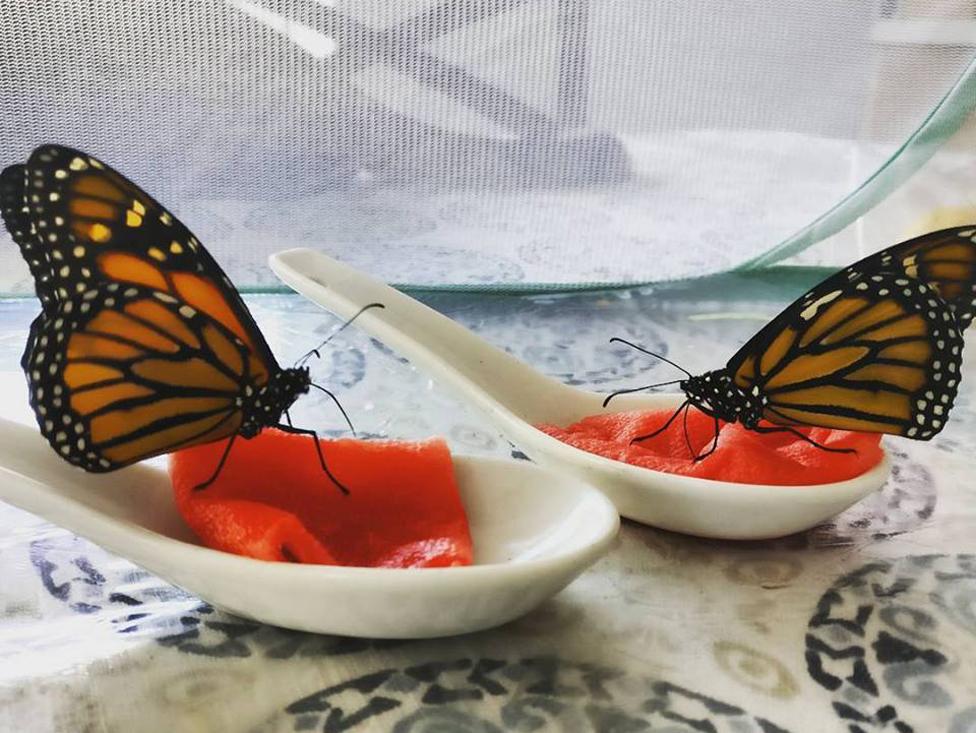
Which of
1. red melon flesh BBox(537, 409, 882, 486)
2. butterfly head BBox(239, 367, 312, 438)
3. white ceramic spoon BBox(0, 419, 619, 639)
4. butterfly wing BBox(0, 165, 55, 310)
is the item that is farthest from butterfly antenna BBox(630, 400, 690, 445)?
butterfly wing BBox(0, 165, 55, 310)

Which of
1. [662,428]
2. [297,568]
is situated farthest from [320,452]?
[662,428]

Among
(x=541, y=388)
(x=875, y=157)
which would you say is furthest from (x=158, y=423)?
(x=875, y=157)

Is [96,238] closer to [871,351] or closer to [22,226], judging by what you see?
[22,226]

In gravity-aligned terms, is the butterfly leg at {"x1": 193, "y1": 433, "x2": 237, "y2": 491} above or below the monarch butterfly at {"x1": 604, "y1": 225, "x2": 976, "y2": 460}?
below

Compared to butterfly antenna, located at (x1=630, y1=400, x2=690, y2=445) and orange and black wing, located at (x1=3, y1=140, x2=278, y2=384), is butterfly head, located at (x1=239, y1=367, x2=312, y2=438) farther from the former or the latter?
butterfly antenna, located at (x1=630, y1=400, x2=690, y2=445)

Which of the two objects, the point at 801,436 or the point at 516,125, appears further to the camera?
the point at 516,125

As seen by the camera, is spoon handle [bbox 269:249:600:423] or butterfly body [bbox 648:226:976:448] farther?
spoon handle [bbox 269:249:600:423]
